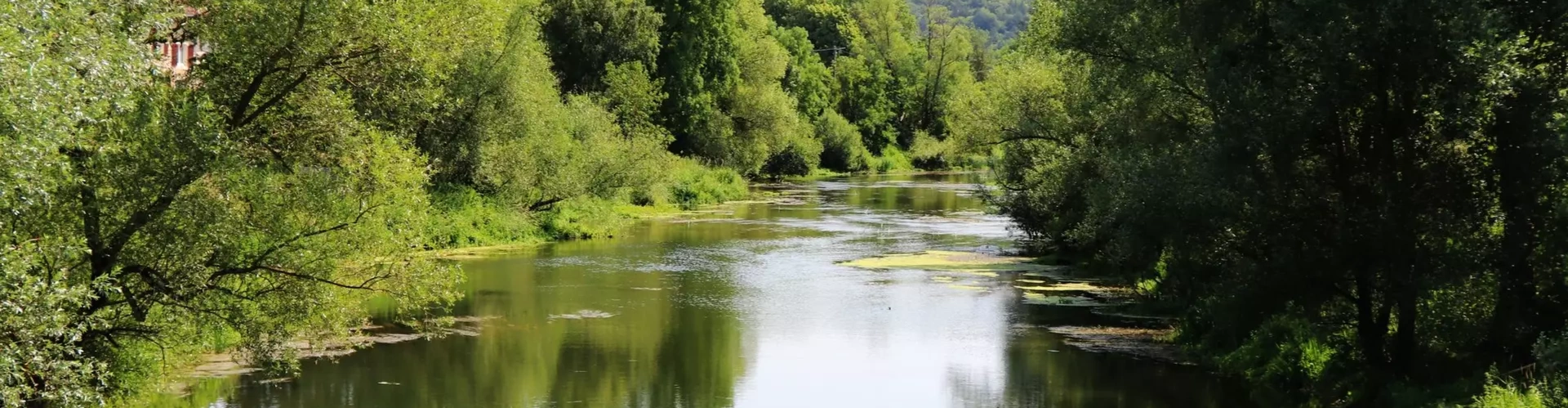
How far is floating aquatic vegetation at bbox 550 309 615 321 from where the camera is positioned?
24.6 metres

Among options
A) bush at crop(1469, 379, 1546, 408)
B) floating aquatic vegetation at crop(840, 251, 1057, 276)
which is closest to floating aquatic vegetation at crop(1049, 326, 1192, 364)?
floating aquatic vegetation at crop(840, 251, 1057, 276)

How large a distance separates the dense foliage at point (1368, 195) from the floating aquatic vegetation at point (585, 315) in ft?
31.9

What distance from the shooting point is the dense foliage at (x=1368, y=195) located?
47.5ft

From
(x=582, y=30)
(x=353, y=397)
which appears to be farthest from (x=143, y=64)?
(x=582, y=30)

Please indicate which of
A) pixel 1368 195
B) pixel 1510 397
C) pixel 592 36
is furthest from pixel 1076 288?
pixel 592 36

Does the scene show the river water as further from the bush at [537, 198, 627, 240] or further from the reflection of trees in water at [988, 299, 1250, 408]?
the bush at [537, 198, 627, 240]

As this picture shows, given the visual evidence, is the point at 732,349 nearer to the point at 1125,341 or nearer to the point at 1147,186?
the point at 1125,341

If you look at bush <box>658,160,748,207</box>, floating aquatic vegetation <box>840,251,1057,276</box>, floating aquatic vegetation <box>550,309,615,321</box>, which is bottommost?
floating aquatic vegetation <box>550,309,615,321</box>

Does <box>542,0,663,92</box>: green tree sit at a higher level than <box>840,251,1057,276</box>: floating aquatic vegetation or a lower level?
higher

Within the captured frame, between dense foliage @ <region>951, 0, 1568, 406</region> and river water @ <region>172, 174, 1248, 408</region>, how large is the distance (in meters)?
2.12

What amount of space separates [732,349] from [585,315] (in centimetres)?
403

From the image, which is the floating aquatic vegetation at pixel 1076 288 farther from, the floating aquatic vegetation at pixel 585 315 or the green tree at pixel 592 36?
the green tree at pixel 592 36

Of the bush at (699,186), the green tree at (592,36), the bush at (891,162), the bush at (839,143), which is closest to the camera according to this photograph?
the bush at (699,186)

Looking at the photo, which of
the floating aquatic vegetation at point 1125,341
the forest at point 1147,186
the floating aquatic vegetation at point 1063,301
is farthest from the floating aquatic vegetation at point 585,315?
the floating aquatic vegetation at point 1063,301
